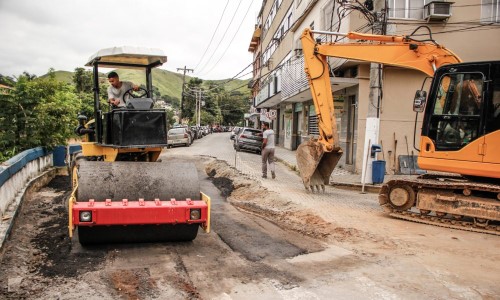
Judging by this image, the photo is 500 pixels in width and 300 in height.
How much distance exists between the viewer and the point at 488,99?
814cm

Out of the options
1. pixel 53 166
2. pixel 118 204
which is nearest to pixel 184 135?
pixel 53 166

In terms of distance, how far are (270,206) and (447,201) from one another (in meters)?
3.78

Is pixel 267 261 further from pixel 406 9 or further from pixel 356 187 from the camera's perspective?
pixel 406 9

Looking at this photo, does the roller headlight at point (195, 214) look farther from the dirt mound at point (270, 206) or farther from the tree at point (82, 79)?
the tree at point (82, 79)

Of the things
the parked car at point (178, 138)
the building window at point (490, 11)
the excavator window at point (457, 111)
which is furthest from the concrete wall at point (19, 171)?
the parked car at point (178, 138)

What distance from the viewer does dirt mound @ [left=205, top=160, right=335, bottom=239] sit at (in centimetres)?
820

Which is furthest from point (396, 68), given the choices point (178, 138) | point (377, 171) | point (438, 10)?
point (178, 138)

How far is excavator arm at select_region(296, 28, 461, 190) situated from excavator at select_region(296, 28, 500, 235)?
0.08 feet

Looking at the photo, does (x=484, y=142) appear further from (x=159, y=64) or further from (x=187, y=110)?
(x=187, y=110)

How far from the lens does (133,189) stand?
606cm

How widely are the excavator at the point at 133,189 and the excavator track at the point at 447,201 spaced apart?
4897 mm

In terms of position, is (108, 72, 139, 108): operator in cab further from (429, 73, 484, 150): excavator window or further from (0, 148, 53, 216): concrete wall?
(429, 73, 484, 150): excavator window

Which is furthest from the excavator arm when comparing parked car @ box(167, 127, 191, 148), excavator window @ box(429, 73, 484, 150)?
parked car @ box(167, 127, 191, 148)

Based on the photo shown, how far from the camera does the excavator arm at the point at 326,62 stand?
9.73 meters
